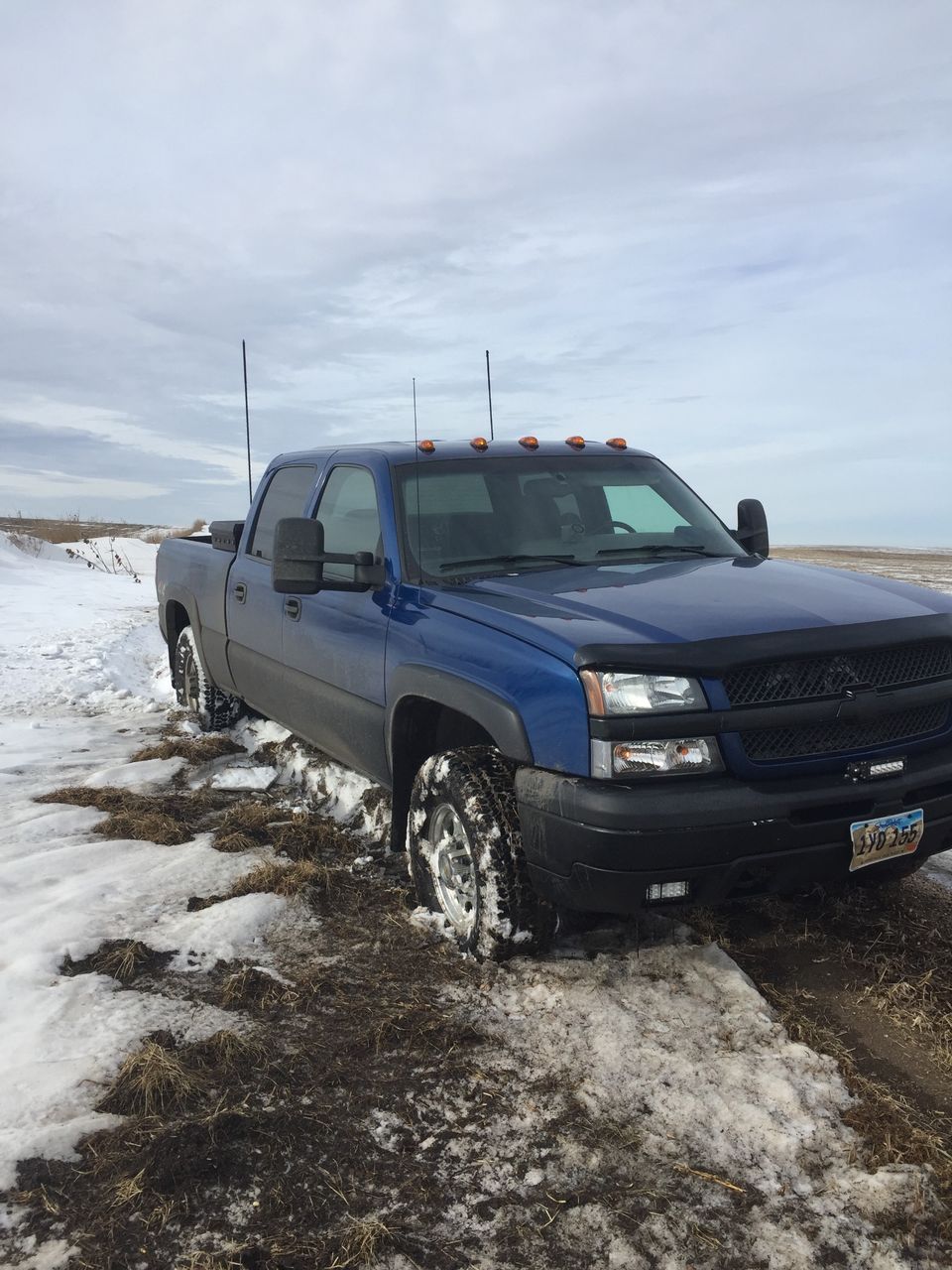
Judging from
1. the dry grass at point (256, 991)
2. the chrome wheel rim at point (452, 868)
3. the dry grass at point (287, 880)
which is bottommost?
the dry grass at point (256, 991)

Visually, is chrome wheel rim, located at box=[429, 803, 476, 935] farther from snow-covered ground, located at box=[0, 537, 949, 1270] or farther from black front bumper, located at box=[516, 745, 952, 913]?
black front bumper, located at box=[516, 745, 952, 913]

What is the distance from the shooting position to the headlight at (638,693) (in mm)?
3029

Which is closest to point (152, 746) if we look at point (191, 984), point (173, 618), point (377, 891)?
point (173, 618)

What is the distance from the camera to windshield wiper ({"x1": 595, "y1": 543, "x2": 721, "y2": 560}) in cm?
438

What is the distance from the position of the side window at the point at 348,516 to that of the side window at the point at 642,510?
110 centimetres

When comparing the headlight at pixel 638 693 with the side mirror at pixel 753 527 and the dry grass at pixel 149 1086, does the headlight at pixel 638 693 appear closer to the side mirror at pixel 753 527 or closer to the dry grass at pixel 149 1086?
the dry grass at pixel 149 1086

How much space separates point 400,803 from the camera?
4.15 m

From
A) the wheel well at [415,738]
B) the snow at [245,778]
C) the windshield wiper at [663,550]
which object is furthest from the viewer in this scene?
the snow at [245,778]

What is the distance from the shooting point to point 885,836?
321 cm

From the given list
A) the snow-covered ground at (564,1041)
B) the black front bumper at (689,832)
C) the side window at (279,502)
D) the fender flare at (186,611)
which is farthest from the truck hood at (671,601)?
the fender flare at (186,611)

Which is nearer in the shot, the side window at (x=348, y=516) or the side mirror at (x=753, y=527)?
the side window at (x=348, y=516)

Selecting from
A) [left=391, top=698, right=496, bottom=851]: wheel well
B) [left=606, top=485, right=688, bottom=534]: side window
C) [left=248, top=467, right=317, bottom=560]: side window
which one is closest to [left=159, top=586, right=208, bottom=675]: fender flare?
[left=248, top=467, right=317, bottom=560]: side window

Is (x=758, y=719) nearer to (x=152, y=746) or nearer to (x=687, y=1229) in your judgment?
(x=687, y=1229)

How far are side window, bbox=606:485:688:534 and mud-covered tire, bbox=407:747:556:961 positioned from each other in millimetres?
1540
